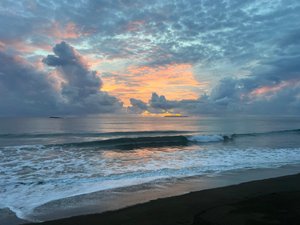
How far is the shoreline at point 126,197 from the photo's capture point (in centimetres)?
820

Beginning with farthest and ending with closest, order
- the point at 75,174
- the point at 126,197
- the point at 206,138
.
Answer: the point at 206,138
the point at 75,174
the point at 126,197

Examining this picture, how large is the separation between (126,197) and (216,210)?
10.1 feet

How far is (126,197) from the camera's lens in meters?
9.80

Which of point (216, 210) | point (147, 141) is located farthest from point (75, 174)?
point (147, 141)

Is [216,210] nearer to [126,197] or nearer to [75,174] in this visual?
[126,197]

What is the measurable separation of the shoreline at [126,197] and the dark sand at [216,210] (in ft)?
1.44

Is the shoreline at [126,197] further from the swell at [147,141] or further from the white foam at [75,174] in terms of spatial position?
the swell at [147,141]

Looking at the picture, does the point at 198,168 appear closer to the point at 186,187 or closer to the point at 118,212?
the point at 186,187

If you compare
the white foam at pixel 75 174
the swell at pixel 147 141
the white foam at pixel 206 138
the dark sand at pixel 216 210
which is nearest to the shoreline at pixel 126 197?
the dark sand at pixel 216 210

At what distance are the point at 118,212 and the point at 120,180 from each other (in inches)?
174

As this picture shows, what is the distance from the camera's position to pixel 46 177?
13.2 m

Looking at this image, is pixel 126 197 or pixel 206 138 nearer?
pixel 126 197

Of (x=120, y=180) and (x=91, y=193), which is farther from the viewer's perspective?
(x=120, y=180)

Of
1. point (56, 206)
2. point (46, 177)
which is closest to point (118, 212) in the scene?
point (56, 206)
